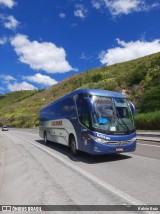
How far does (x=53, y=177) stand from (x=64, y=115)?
6.60m

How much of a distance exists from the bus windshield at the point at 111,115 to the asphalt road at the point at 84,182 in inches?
54.6

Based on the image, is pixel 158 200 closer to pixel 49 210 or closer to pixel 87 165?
pixel 49 210

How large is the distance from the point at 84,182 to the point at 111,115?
3.92 metres

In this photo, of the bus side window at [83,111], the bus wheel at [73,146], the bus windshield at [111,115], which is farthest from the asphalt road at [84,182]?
the bus side window at [83,111]

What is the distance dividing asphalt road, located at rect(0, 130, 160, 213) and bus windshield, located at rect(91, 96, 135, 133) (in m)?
1.39

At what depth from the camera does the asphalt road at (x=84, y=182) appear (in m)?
6.44

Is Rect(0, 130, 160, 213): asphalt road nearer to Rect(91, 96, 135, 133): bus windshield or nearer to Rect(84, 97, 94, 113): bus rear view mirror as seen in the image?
Rect(91, 96, 135, 133): bus windshield

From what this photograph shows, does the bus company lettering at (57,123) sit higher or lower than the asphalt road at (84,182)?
higher

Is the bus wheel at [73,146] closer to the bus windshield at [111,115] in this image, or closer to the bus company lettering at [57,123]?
the bus company lettering at [57,123]

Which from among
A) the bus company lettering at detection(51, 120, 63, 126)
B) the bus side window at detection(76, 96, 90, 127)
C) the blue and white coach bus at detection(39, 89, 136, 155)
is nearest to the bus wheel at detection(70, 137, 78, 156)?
the blue and white coach bus at detection(39, 89, 136, 155)

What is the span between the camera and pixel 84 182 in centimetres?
809

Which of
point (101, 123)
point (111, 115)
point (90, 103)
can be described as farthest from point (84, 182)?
point (90, 103)

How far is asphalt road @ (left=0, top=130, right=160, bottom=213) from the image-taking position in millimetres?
6441

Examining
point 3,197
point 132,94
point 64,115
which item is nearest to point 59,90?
point 132,94
